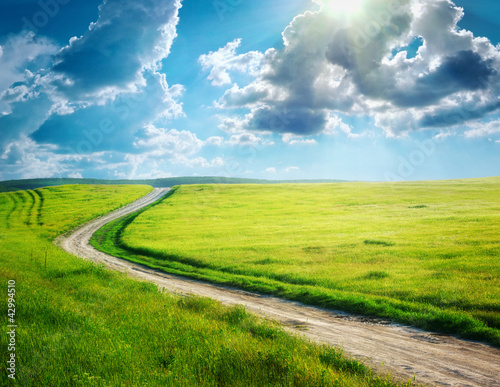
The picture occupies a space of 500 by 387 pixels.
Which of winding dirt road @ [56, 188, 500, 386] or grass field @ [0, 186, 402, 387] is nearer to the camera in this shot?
grass field @ [0, 186, 402, 387]

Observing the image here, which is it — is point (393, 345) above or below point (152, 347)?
below

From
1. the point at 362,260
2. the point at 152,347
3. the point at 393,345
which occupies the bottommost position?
the point at 362,260

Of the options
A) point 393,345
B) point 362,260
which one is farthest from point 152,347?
point 362,260

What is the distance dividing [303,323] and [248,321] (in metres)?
3.27

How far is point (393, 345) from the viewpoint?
10117 mm

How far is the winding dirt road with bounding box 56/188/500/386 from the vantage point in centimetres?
795

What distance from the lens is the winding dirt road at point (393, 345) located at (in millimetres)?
7945

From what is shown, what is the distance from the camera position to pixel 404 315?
515 inches

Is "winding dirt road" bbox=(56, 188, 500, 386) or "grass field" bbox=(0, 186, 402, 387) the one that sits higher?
"grass field" bbox=(0, 186, 402, 387)

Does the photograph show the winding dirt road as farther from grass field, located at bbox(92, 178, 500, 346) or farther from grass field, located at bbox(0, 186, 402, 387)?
grass field, located at bbox(0, 186, 402, 387)

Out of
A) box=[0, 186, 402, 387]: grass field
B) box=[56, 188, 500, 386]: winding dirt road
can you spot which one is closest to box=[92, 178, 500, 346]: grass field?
box=[56, 188, 500, 386]: winding dirt road

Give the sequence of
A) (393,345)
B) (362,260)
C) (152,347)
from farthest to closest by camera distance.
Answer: (362,260) < (393,345) < (152,347)

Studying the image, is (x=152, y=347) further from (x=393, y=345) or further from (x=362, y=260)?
(x=362, y=260)

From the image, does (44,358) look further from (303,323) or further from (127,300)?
(303,323)
